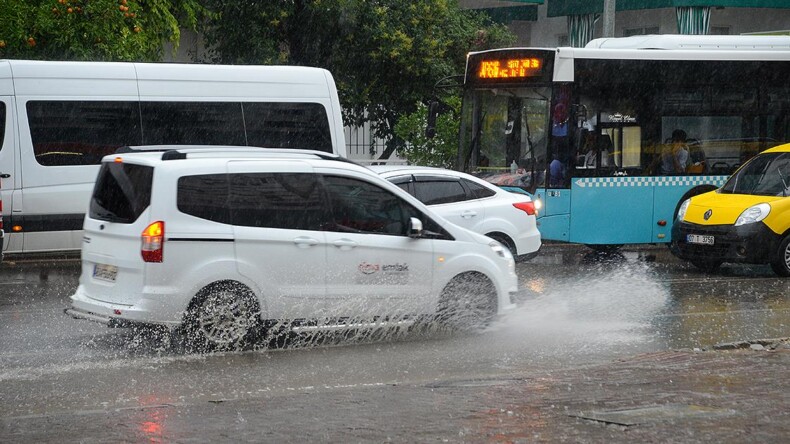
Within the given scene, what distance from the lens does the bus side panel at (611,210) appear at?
18.3m

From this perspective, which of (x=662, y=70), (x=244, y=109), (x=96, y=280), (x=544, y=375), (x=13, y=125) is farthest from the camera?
(x=662, y=70)

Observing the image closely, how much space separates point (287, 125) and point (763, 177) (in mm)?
6913

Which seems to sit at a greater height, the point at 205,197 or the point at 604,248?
the point at 205,197

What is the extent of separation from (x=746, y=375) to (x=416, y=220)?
3254mm

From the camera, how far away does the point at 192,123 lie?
16.8m

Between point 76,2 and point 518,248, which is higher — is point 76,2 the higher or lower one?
the higher one

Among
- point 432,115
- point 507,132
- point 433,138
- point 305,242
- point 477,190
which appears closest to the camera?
point 305,242

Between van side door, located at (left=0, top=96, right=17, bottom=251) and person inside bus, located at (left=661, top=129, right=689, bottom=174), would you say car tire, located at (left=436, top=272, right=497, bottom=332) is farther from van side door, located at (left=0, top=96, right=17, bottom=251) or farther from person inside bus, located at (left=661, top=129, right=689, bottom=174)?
person inside bus, located at (left=661, top=129, right=689, bottom=174)

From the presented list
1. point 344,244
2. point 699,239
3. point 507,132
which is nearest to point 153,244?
point 344,244

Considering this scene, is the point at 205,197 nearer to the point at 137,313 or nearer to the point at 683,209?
the point at 137,313

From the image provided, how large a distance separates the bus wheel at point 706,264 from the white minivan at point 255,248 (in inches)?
274

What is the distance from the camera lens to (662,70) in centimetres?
1895

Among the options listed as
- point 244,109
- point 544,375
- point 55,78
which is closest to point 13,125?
point 55,78

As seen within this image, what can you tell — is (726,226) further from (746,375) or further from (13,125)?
(13,125)
